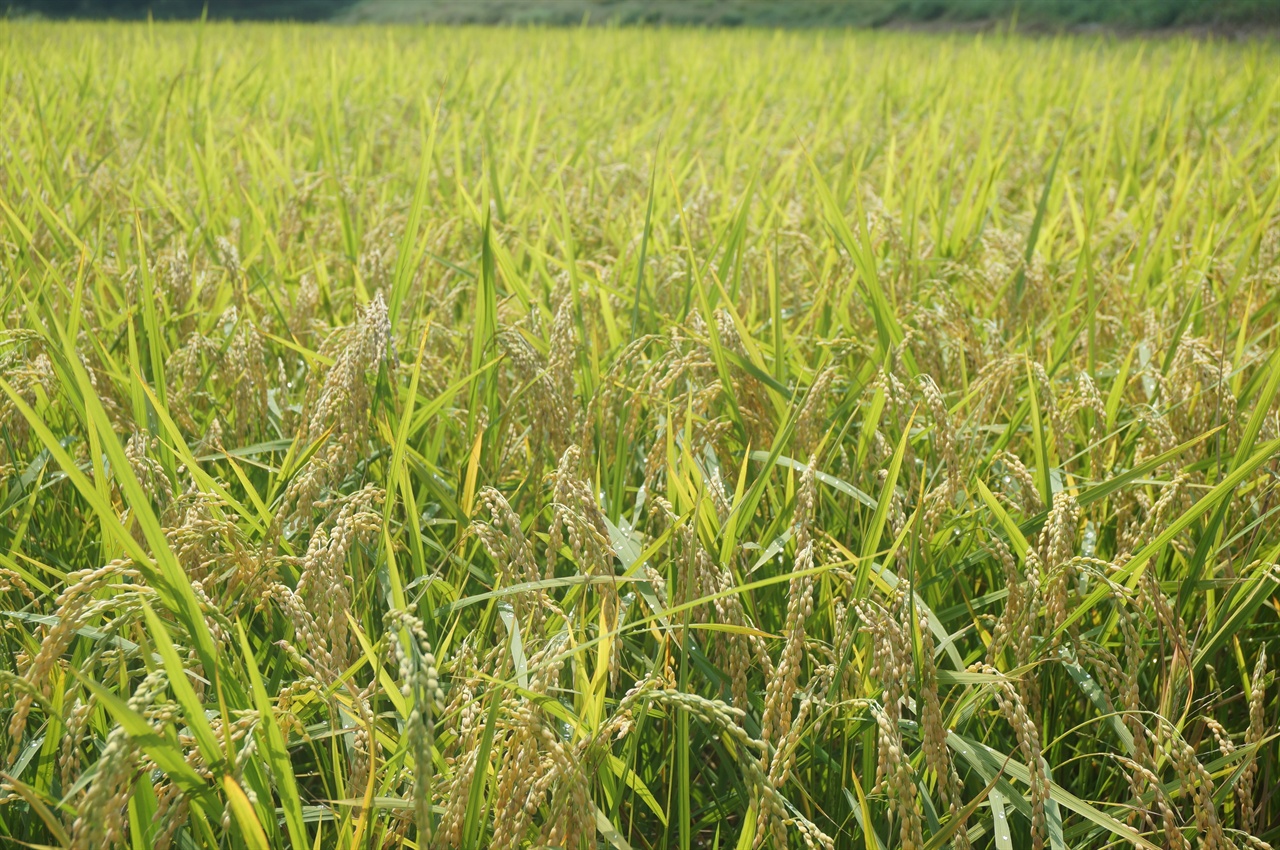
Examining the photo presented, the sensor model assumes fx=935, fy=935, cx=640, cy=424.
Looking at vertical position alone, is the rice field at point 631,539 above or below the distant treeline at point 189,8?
below

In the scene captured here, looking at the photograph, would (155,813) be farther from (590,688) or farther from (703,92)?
(703,92)

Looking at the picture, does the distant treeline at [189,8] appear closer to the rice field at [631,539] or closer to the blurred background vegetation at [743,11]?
the blurred background vegetation at [743,11]

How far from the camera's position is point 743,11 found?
22.6 m

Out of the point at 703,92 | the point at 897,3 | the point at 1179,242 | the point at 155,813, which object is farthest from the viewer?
the point at 897,3

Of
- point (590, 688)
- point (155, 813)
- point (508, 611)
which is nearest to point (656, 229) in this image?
point (508, 611)

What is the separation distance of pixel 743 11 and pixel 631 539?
23.9m

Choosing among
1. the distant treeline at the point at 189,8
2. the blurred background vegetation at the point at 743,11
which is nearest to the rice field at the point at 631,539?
the blurred background vegetation at the point at 743,11

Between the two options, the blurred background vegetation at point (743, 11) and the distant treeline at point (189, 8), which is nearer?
the blurred background vegetation at point (743, 11)

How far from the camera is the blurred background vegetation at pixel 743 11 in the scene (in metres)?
17.5

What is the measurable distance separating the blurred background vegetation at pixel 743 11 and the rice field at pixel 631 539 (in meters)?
11.6

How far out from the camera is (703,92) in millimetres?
4949

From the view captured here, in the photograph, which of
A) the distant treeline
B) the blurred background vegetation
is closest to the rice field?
the blurred background vegetation

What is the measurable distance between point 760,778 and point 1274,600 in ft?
3.20

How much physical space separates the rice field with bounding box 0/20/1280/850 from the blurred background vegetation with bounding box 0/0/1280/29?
1165cm
